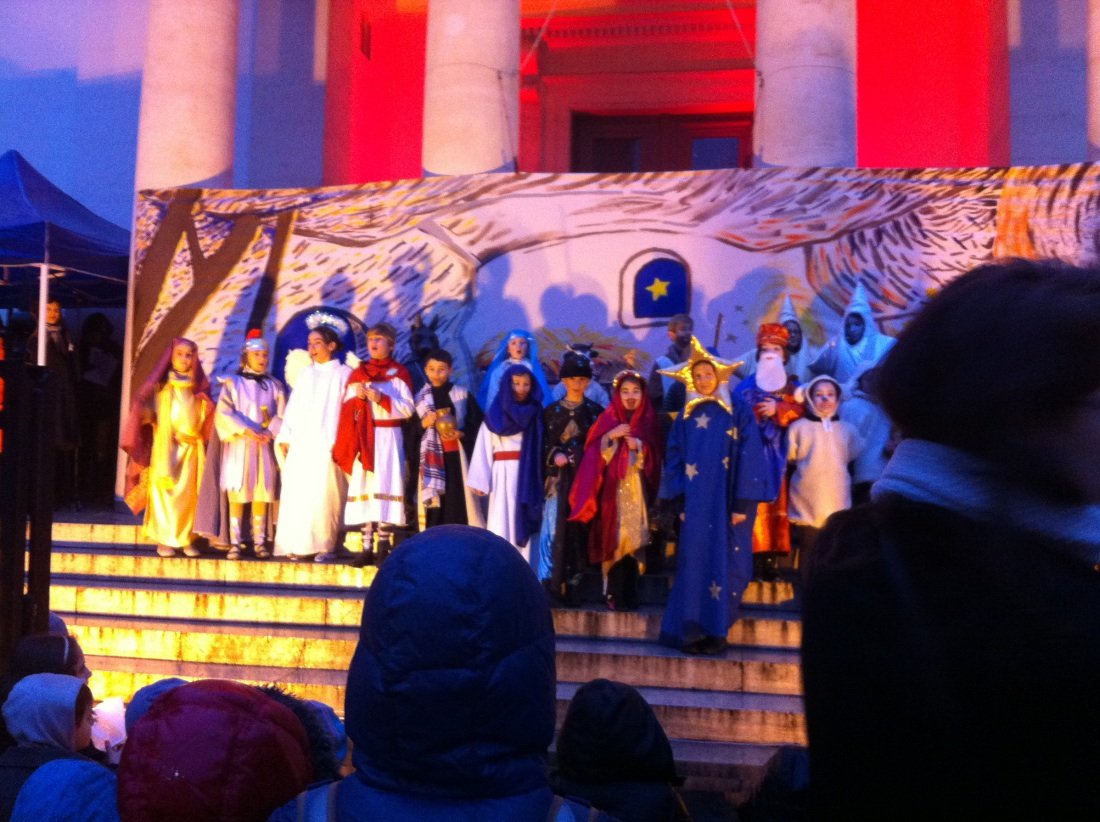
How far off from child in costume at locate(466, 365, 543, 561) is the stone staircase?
990mm

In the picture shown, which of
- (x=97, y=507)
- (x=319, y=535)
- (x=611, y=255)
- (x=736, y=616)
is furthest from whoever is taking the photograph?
(x=97, y=507)

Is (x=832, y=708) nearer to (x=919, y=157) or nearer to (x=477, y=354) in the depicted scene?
(x=477, y=354)

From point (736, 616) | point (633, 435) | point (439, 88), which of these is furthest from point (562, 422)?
point (439, 88)

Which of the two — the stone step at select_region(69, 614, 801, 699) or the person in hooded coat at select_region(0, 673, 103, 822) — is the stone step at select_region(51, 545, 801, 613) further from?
the person in hooded coat at select_region(0, 673, 103, 822)

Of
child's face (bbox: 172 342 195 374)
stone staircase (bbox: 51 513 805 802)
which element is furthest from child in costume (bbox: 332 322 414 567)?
child's face (bbox: 172 342 195 374)

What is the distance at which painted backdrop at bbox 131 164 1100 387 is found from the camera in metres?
9.91

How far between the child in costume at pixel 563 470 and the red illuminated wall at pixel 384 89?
8.23 metres

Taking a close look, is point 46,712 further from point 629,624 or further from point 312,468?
point 312,468

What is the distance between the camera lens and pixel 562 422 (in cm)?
853

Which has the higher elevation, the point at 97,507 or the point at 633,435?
the point at 633,435

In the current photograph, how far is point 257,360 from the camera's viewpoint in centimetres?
991

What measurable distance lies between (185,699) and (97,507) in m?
11.5

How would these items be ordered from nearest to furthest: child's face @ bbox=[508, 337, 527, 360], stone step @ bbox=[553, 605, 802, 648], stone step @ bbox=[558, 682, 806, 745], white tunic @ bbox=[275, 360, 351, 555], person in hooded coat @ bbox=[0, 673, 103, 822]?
person in hooded coat @ bbox=[0, 673, 103, 822]
stone step @ bbox=[558, 682, 806, 745]
stone step @ bbox=[553, 605, 802, 648]
child's face @ bbox=[508, 337, 527, 360]
white tunic @ bbox=[275, 360, 351, 555]

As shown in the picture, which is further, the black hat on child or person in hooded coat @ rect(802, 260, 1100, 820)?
the black hat on child
